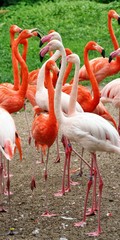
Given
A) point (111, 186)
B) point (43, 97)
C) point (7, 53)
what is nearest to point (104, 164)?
point (111, 186)

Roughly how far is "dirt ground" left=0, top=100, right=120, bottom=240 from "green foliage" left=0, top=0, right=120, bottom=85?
4.95 meters

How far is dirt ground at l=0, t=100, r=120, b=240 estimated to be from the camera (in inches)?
198

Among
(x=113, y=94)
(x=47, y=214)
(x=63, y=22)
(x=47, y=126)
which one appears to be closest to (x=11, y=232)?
(x=47, y=214)

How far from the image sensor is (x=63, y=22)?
14.9 meters

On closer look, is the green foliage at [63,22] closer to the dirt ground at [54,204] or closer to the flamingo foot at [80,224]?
the dirt ground at [54,204]

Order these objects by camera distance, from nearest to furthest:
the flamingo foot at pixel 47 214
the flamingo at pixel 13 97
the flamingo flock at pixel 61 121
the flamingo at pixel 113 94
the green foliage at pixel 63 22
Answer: the flamingo flock at pixel 61 121, the flamingo foot at pixel 47 214, the flamingo at pixel 13 97, the flamingo at pixel 113 94, the green foliage at pixel 63 22

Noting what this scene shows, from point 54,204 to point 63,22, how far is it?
9.81 metres

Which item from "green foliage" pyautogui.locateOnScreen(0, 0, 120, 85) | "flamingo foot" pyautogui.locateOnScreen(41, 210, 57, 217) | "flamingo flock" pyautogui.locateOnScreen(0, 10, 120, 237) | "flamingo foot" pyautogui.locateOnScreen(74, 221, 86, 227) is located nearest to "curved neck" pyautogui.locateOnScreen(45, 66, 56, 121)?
"flamingo flock" pyautogui.locateOnScreen(0, 10, 120, 237)

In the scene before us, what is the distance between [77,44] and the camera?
41.8ft

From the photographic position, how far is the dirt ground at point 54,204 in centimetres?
502

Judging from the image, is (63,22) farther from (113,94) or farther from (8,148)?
(8,148)

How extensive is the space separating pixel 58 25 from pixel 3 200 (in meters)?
9.44

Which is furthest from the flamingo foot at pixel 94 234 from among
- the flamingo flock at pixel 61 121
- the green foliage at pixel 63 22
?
the green foliage at pixel 63 22

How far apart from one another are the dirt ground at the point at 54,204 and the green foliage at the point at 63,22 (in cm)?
495
